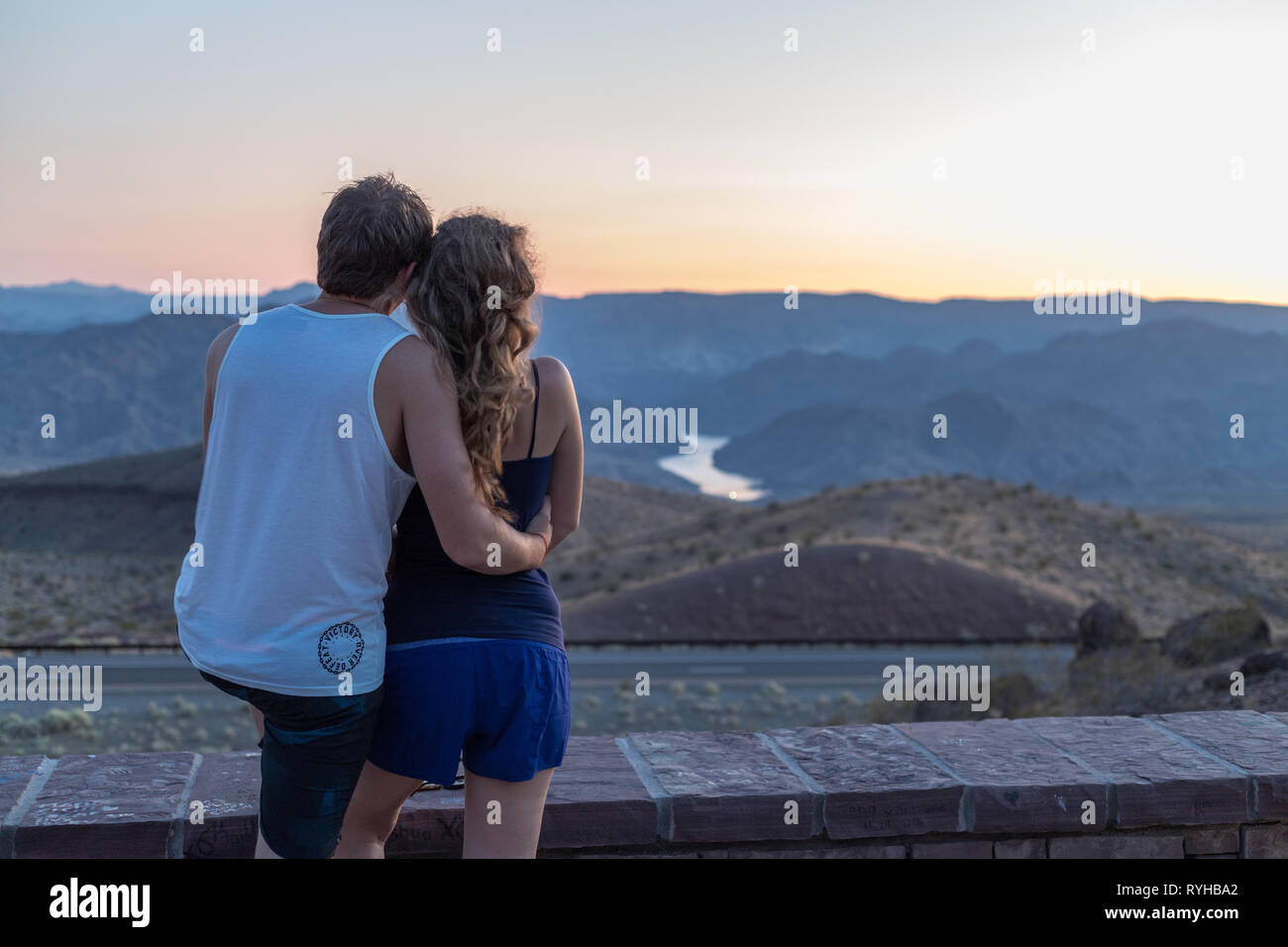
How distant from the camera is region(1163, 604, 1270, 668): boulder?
11.3 meters

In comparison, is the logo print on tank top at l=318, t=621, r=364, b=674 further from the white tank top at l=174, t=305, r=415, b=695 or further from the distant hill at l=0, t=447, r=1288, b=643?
the distant hill at l=0, t=447, r=1288, b=643

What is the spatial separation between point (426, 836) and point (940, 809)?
125cm

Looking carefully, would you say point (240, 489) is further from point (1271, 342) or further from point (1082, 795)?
point (1271, 342)

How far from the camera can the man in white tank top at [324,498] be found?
1.93 m

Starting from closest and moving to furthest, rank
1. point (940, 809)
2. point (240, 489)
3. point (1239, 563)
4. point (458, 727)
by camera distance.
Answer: point (240, 489)
point (458, 727)
point (940, 809)
point (1239, 563)

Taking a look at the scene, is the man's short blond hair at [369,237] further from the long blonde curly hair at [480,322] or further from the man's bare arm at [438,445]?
the man's bare arm at [438,445]

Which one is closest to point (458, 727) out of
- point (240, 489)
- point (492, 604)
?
point (492, 604)

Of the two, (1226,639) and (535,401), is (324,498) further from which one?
(1226,639)

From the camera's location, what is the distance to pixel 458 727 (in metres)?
2.11

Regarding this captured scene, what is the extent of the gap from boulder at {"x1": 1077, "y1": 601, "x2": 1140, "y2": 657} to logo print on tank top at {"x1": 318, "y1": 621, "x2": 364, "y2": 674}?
1720 centimetres

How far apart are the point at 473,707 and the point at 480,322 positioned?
701mm

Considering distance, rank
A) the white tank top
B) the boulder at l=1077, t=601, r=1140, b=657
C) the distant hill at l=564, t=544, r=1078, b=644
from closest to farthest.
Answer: the white tank top → the boulder at l=1077, t=601, r=1140, b=657 → the distant hill at l=564, t=544, r=1078, b=644

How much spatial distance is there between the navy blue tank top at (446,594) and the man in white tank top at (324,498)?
62 millimetres

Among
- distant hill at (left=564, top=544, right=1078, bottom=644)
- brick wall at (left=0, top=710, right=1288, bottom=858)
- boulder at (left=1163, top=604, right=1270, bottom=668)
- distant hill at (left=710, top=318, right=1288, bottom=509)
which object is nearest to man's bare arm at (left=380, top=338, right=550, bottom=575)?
brick wall at (left=0, top=710, right=1288, bottom=858)
